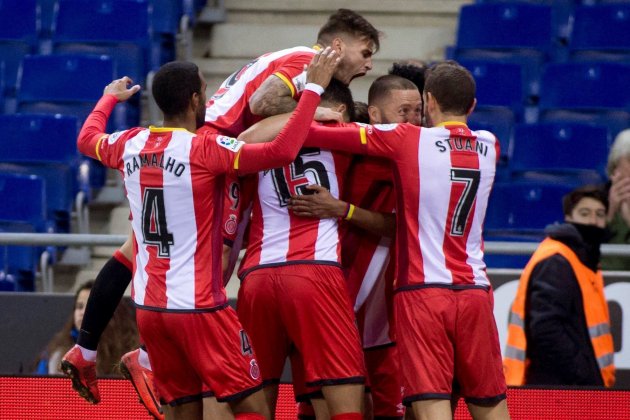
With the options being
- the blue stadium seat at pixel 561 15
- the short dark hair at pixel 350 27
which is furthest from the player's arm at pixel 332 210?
the blue stadium seat at pixel 561 15

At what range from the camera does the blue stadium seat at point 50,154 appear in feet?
29.2

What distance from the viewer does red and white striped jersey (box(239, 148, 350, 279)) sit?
529 cm

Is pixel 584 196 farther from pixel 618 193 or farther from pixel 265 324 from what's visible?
pixel 265 324

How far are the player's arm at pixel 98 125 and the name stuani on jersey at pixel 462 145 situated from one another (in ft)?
4.37

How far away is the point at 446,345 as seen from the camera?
5.12 metres

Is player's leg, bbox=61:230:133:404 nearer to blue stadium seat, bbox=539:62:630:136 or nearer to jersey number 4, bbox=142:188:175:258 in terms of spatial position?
jersey number 4, bbox=142:188:175:258

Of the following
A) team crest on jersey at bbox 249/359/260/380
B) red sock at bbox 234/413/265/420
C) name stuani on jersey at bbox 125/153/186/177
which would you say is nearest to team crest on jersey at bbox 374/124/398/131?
name stuani on jersey at bbox 125/153/186/177

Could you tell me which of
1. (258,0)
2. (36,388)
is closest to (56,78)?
(258,0)

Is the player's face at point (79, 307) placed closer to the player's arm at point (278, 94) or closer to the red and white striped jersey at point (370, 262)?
the red and white striped jersey at point (370, 262)

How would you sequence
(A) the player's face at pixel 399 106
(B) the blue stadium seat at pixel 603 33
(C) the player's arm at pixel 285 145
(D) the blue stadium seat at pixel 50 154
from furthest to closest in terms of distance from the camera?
(B) the blue stadium seat at pixel 603 33
(D) the blue stadium seat at pixel 50 154
(A) the player's face at pixel 399 106
(C) the player's arm at pixel 285 145

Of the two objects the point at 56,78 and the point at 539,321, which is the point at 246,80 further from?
the point at 56,78

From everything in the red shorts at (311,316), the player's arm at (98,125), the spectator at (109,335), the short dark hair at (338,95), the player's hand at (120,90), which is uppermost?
the short dark hair at (338,95)

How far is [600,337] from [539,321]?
0.43m

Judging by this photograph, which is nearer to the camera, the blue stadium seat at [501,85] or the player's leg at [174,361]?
the player's leg at [174,361]
